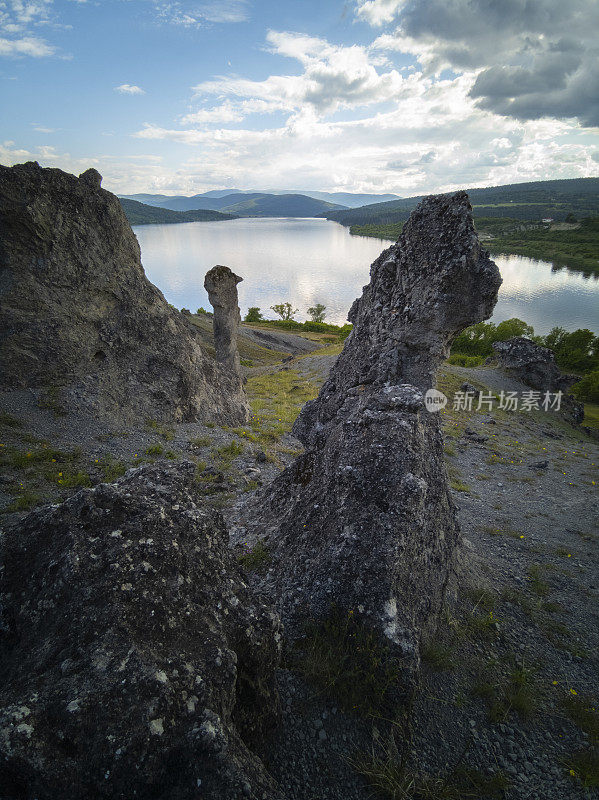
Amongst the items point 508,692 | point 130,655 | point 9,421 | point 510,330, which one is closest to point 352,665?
point 508,692

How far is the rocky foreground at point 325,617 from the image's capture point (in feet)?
10.6

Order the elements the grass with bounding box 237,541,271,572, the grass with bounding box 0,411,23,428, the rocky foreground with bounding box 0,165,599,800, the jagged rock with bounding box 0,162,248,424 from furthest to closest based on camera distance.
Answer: the jagged rock with bounding box 0,162,248,424 < the grass with bounding box 0,411,23,428 < the grass with bounding box 237,541,271,572 < the rocky foreground with bounding box 0,165,599,800

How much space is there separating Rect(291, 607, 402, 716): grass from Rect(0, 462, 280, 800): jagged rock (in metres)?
0.93

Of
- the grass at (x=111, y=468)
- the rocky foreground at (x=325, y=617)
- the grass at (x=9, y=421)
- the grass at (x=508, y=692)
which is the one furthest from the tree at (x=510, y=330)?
the grass at (x=9, y=421)

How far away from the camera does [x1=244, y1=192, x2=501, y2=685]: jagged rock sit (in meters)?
6.18

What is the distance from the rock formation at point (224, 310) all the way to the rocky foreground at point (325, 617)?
15.6m

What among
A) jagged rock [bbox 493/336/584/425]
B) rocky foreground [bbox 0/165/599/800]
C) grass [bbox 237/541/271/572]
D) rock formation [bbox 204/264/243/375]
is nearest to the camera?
rocky foreground [bbox 0/165/599/800]

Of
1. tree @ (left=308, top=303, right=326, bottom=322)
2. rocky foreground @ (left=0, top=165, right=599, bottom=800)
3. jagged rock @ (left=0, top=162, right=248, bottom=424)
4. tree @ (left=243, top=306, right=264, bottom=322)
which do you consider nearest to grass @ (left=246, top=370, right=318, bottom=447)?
jagged rock @ (left=0, top=162, right=248, bottom=424)

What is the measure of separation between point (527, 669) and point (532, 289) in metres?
132

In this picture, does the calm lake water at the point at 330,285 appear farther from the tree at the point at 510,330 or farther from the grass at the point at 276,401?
the grass at the point at 276,401

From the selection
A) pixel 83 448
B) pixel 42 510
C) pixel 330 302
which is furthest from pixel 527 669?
pixel 330 302

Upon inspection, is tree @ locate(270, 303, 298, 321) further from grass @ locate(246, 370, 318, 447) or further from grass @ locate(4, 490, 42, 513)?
grass @ locate(4, 490, 42, 513)

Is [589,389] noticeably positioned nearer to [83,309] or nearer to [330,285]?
[83,309]

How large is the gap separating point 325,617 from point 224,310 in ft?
75.2
